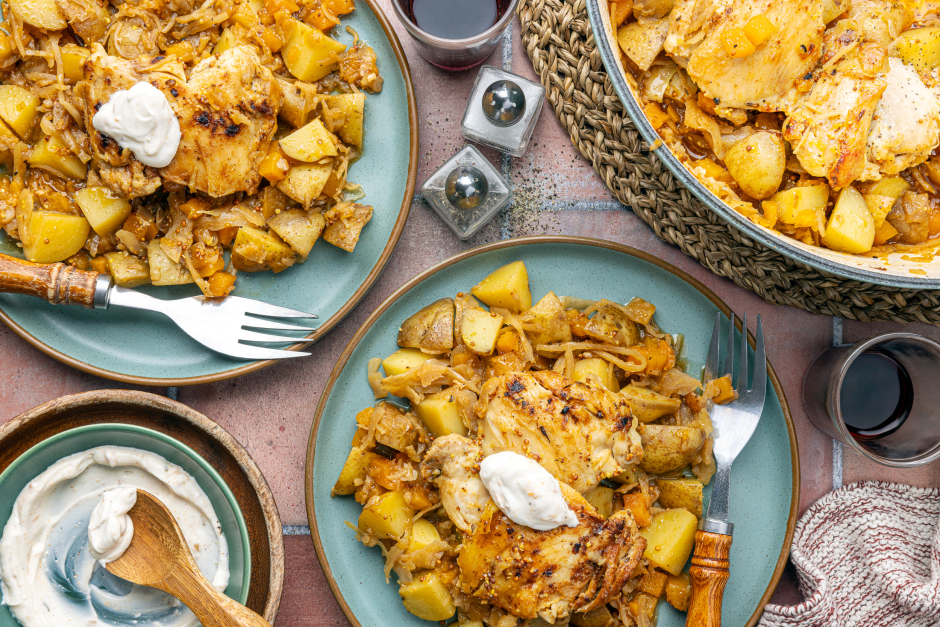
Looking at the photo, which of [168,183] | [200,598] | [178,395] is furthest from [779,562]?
[168,183]

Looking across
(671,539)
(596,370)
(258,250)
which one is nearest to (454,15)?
(258,250)

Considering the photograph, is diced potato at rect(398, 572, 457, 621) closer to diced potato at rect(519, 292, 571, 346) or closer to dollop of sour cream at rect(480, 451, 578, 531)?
dollop of sour cream at rect(480, 451, 578, 531)

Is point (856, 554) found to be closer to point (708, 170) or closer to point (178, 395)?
point (708, 170)

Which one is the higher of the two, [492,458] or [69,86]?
[69,86]

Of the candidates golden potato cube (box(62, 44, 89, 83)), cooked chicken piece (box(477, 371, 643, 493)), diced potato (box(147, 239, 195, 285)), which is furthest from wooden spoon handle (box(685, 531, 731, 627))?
golden potato cube (box(62, 44, 89, 83))

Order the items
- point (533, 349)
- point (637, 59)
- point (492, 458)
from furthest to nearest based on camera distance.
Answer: point (533, 349), point (637, 59), point (492, 458)

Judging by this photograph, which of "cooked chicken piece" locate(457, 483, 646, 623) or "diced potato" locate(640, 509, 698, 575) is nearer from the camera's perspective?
"cooked chicken piece" locate(457, 483, 646, 623)
